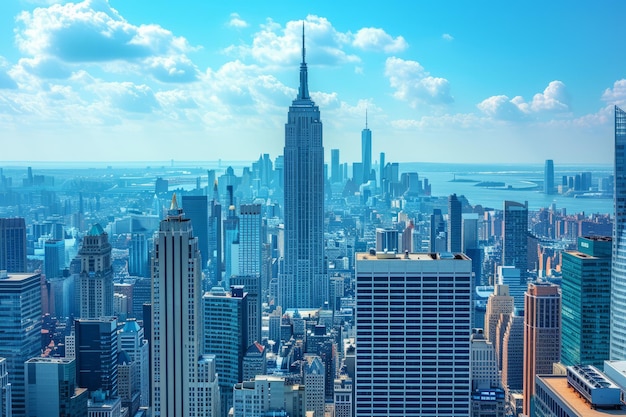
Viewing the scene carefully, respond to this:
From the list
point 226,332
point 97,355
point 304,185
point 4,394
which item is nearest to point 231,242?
point 304,185

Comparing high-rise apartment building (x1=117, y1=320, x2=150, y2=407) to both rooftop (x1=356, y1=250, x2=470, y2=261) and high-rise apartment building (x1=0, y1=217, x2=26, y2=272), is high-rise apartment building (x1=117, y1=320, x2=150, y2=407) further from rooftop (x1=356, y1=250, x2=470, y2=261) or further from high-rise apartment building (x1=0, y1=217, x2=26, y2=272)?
rooftop (x1=356, y1=250, x2=470, y2=261)

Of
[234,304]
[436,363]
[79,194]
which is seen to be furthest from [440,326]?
[79,194]

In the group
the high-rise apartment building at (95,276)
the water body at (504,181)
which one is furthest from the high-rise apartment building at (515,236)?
the high-rise apartment building at (95,276)

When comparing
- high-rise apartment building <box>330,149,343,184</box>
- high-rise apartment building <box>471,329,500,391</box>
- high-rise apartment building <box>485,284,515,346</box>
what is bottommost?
high-rise apartment building <box>471,329,500,391</box>

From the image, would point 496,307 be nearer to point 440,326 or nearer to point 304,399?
point 304,399

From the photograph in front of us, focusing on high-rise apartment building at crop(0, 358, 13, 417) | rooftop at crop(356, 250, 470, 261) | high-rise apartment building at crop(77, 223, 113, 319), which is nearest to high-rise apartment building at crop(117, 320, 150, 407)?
high-rise apartment building at crop(77, 223, 113, 319)

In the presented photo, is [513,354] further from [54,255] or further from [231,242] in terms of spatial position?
[231,242]
